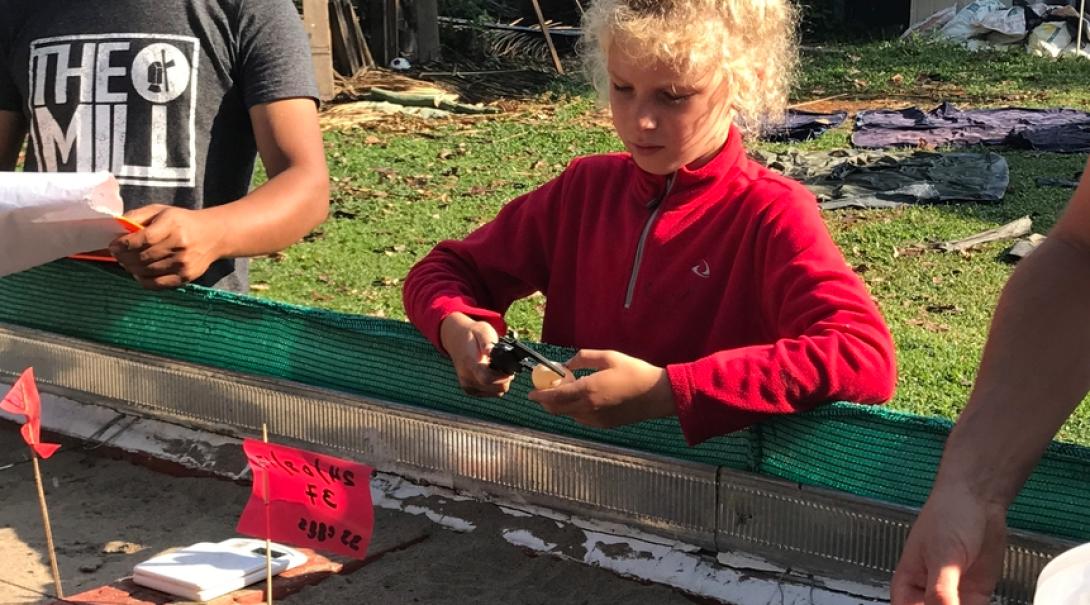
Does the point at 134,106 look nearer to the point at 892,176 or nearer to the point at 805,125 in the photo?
the point at 892,176

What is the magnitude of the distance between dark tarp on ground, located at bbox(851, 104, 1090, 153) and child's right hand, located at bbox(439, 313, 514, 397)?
758cm

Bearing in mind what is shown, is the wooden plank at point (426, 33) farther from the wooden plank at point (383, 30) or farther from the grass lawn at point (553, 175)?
the grass lawn at point (553, 175)

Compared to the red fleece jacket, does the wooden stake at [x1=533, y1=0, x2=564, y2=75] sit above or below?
below

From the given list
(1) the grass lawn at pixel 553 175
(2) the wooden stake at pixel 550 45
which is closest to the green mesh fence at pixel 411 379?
(1) the grass lawn at pixel 553 175

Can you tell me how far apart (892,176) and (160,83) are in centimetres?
594

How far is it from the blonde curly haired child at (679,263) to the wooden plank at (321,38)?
9.11 metres

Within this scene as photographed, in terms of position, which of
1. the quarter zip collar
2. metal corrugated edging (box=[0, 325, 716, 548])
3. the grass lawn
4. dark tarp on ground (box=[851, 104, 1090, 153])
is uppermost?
the quarter zip collar

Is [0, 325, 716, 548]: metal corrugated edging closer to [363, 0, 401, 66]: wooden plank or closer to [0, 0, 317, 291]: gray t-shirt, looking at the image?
[0, 0, 317, 291]: gray t-shirt

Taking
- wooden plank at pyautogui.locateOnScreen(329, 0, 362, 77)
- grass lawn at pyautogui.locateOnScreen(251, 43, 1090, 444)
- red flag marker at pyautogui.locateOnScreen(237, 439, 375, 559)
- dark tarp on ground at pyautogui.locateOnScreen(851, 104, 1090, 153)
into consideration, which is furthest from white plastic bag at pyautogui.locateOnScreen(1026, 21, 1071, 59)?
red flag marker at pyautogui.locateOnScreen(237, 439, 375, 559)

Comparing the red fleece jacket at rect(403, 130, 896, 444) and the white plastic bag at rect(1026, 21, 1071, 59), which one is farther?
the white plastic bag at rect(1026, 21, 1071, 59)

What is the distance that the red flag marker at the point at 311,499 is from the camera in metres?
1.96

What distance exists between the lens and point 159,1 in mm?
3023

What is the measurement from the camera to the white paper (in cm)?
245

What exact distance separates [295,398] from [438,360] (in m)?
0.36
